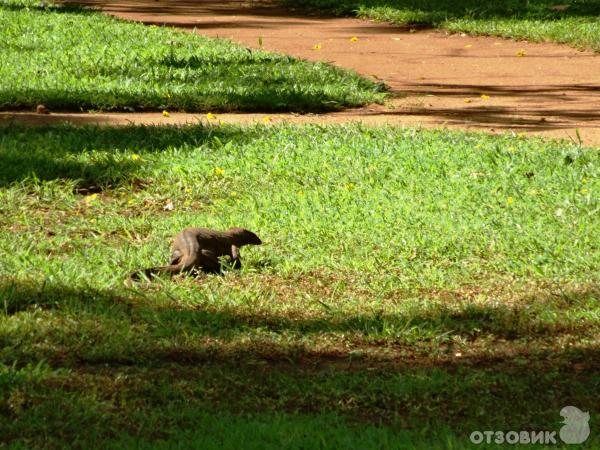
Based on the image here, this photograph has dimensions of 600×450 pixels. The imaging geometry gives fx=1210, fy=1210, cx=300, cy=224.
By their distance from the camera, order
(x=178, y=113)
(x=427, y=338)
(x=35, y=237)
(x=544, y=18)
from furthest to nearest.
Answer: (x=544, y=18)
(x=178, y=113)
(x=35, y=237)
(x=427, y=338)

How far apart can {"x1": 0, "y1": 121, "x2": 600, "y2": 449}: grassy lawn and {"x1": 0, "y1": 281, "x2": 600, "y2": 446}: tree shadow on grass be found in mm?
11

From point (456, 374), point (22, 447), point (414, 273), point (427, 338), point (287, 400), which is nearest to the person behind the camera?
point (22, 447)

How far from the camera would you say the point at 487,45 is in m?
13.1

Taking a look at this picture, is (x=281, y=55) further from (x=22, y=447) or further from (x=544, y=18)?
(x=22, y=447)

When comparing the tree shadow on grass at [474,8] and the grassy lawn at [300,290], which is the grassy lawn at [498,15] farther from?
the grassy lawn at [300,290]

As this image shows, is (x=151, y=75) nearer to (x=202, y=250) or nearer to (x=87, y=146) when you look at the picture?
(x=87, y=146)

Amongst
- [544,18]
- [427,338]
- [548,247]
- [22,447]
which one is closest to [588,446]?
[427,338]

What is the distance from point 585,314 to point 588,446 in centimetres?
138

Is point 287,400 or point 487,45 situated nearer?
point 287,400

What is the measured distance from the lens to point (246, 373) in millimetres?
4543

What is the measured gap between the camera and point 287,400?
4301 mm

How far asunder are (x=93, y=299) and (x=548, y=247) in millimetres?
2269

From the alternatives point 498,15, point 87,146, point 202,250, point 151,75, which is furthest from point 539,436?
point 498,15

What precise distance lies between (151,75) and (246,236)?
476 centimetres
